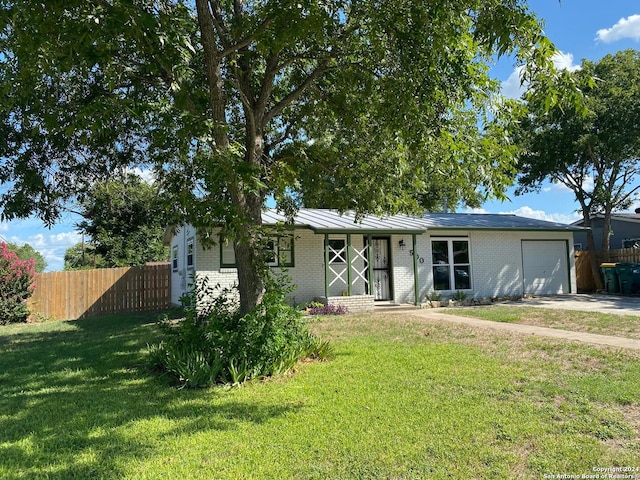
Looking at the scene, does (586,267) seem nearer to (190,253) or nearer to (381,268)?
(381,268)

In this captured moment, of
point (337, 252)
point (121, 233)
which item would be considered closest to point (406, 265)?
point (337, 252)

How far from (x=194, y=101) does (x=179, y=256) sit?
459 inches

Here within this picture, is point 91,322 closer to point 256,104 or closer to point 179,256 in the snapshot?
point 179,256

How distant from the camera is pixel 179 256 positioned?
1730cm

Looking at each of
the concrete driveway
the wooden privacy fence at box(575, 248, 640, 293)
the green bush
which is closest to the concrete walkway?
the concrete driveway

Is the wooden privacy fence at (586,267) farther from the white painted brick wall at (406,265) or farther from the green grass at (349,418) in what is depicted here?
the green grass at (349,418)

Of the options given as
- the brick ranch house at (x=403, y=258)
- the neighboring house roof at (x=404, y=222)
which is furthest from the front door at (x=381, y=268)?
the neighboring house roof at (x=404, y=222)

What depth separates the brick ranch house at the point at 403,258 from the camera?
1458cm

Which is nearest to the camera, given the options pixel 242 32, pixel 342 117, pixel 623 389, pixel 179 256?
pixel 623 389

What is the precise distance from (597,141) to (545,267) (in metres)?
5.26

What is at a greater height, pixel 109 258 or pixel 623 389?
pixel 109 258

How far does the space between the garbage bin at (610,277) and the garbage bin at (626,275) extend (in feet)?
0.56

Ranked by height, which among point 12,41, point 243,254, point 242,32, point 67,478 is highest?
point 242,32

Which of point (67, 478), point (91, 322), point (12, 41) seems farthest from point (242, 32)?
point (91, 322)
